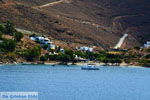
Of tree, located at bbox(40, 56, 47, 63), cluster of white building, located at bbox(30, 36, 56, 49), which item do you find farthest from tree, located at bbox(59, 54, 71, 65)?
cluster of white building, located at bbox(30, 36, 56, 49)

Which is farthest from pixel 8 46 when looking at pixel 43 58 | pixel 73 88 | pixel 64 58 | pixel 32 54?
pixel 73 88

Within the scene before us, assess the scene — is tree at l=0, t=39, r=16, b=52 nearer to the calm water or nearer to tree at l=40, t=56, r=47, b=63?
tree at l=40, t=56, r=47, b=63

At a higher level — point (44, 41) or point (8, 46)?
point (44, 41)

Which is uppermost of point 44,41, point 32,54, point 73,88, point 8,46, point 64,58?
point 44,41

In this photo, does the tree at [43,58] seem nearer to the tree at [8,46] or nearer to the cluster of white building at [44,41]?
the tree at [8,46]

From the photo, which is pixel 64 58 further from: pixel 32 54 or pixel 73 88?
pixel 73 88

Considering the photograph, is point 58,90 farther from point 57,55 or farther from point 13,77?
point 57,55

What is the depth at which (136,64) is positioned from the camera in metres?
174

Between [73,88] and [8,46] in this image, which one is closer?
[73,88]

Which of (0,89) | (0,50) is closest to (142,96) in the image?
(0,89)

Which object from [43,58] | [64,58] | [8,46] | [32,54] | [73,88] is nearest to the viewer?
[73,88]

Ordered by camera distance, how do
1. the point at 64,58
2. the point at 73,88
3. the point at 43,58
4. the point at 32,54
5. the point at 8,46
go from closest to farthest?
the point at 73,88
the point at 32,54
the point at 8,46
the point at 43,58
the point at 64,58

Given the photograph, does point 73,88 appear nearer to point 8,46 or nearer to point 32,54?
point 32,54

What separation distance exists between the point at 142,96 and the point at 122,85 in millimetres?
17190
